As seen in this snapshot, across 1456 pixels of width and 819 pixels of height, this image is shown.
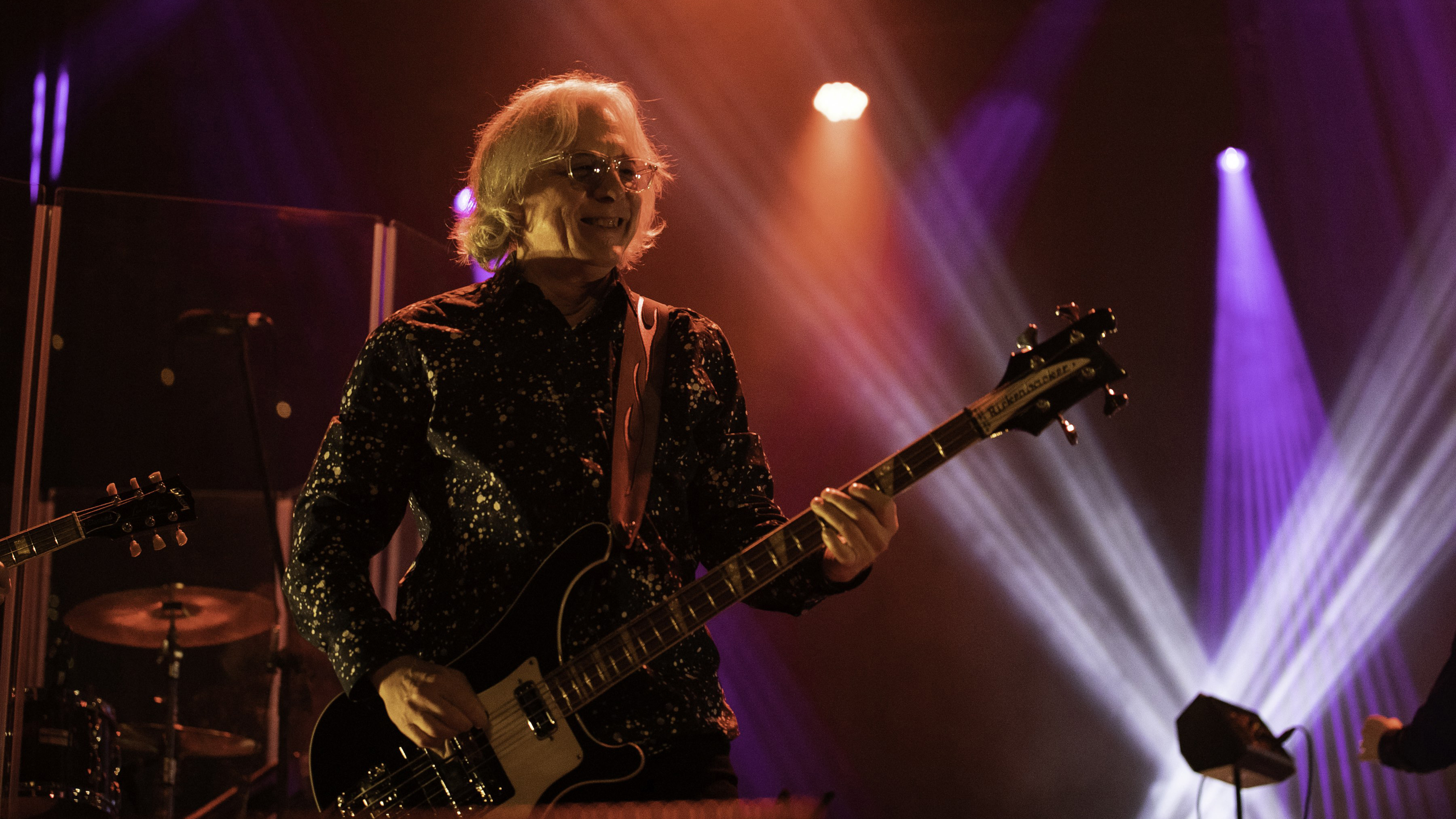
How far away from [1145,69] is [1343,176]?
1069mm

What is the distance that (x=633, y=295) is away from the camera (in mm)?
2250

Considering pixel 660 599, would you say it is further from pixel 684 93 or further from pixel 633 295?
pixel 684 93

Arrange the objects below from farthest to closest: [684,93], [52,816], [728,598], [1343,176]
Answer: [684,93]
[1343,176]
[52,816]
[728,598]

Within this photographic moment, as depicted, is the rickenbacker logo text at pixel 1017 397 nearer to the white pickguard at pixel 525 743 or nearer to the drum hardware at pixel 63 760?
the white pickguard at pixel 525 743

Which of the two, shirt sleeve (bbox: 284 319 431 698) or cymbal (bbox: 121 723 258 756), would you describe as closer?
shirt sleeve (bbox: 284 319 431 698)

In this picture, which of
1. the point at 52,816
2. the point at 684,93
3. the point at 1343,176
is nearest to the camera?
the point at 52,816

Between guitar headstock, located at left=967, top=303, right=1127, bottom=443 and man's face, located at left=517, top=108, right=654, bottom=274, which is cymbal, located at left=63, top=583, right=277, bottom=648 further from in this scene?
guitar headstock, located at left=967, top=303, right=1127, bottom=443

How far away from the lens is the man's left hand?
1.90 metres

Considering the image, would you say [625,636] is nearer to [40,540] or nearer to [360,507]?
[360,507]

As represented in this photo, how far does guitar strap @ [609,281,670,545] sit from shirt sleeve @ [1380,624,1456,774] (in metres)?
2.53

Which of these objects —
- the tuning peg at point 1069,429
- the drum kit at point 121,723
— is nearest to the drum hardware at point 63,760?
the drum kit at point 121,723

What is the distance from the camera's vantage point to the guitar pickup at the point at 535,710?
1756mm

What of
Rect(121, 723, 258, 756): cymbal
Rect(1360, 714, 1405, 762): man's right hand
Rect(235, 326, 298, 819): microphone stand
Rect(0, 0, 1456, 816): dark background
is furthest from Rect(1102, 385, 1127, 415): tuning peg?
Rect(0, 0, 1456, 816): dark background

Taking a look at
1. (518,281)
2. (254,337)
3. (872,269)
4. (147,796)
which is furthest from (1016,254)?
(147,796)
